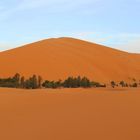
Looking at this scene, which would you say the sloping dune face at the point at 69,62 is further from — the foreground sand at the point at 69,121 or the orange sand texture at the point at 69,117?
the foreground sand at the point at 69,121

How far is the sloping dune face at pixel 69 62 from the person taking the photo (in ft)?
126

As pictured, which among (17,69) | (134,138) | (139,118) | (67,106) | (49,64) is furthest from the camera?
(49,64)

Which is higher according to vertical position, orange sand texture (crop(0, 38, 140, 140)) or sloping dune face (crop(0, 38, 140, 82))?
sloping dune face (crop(0, 38, 140, 82))

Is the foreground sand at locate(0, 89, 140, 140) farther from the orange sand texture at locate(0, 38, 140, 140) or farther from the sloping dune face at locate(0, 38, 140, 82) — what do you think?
the sloping dune face at locate(0, 38, 140, 82)

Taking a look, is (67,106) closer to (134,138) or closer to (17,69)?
(134,138)

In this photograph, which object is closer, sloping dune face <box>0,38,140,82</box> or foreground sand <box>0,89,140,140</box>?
foreground sand <box>0,89,140,140</box>

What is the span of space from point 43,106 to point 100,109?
169 cm

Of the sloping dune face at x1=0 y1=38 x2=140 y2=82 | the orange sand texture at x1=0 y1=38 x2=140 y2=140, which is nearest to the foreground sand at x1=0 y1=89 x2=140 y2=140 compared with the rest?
the orange sand texture at x1=0 y1=38 x2=140 y2=140

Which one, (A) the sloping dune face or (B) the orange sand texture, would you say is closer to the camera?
(B) the orange sand texture

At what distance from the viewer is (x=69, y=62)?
43938 millimetres

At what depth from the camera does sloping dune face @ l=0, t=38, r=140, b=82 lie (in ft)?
126

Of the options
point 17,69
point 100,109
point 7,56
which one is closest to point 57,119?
point 100,109

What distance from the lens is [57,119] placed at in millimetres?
7594

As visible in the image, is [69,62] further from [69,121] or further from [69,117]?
[69,121]
